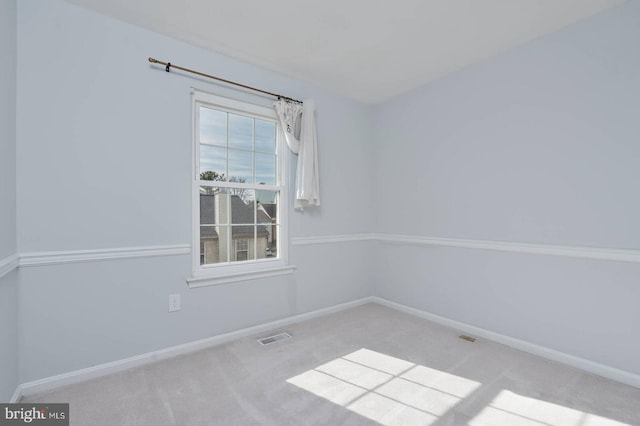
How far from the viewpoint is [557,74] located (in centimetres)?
221

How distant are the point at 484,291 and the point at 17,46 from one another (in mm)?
3824

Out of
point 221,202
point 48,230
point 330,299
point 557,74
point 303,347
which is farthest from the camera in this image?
point 330,299

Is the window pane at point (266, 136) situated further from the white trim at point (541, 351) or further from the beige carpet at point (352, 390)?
the white trim at point (541, 351)

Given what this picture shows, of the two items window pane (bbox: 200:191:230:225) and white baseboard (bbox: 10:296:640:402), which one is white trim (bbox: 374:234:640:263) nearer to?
white baseboard (bbox: 10:296:640:402)

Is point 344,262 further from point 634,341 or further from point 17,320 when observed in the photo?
point 17,320

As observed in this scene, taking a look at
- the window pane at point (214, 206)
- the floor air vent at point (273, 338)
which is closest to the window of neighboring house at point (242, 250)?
the window pane at point (214, 206)

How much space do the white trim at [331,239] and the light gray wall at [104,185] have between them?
66 cm

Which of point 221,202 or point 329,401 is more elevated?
point 221,202

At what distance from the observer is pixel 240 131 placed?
8.84ft

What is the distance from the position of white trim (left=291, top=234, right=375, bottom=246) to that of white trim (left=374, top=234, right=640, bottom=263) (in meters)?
0.52

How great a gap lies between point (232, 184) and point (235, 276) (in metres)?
0.82

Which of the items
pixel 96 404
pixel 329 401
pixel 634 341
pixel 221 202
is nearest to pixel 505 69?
pixel 634 341

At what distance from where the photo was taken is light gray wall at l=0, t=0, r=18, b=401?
151 centimetres

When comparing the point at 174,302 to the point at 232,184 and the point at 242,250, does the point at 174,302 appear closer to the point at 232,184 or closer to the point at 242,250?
the point at 242,250
